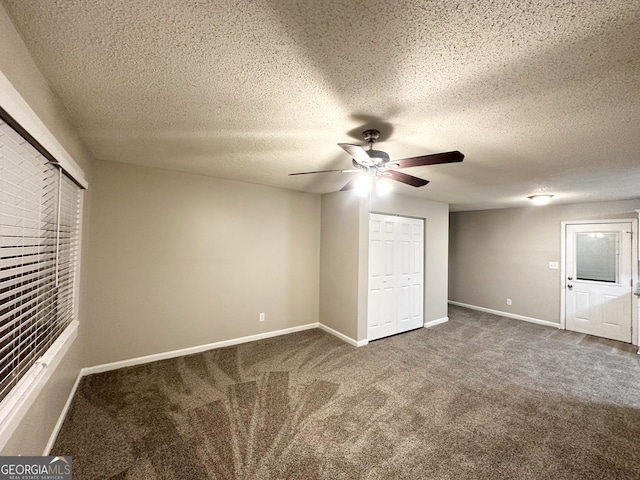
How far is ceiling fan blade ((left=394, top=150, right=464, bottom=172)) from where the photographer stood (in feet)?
5.82

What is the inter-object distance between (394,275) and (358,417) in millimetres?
2487

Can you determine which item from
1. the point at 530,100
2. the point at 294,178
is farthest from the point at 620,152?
the point at 294,178

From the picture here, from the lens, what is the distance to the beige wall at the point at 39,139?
1.13m

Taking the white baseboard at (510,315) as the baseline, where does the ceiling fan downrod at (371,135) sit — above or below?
above

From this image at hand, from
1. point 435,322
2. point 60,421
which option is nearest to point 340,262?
point 435,322

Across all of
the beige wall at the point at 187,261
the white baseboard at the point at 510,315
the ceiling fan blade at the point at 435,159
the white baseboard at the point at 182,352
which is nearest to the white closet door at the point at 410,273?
the beige wall at the point at 187,261

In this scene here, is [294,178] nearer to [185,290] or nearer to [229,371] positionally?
[185,290]

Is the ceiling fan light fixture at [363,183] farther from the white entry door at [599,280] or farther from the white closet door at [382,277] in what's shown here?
the white entry door at [599,280]

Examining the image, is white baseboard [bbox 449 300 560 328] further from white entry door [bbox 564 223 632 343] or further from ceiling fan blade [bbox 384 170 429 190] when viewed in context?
ceiling fan blade [bbox 384 170 429 190]

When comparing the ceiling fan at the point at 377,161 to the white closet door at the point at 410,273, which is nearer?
the ceiling fan at the point at 377,161

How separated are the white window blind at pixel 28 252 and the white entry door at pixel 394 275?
3450 mm

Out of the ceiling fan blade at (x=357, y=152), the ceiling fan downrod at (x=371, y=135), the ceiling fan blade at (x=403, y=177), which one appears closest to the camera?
the ceiling fan blade at (x=357, y=152)
